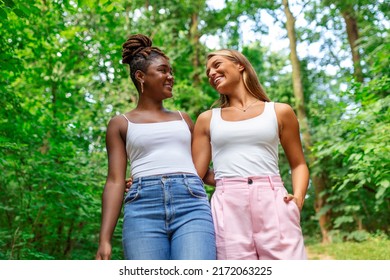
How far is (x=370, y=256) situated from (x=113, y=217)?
794cm

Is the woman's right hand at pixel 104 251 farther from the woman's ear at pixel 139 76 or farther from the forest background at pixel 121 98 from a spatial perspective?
the forest background at pixel 121 98

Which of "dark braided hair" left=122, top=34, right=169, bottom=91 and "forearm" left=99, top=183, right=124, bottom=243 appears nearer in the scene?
"forearm" left=99, top=183, right=124, bottom=243

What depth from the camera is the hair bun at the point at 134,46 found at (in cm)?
255

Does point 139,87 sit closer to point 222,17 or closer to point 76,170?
point 76,170

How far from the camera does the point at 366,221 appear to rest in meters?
14.2

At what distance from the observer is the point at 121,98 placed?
10078 millimetres

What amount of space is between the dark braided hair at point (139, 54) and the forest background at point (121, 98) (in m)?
1.56

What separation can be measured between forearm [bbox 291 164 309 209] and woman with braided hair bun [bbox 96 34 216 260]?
474 millimetres

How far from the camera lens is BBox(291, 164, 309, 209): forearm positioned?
240 cm

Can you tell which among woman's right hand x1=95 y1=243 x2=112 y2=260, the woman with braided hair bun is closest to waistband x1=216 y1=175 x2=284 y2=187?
the woman with braided hair bun

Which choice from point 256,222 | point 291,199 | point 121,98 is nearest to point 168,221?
point 256,222

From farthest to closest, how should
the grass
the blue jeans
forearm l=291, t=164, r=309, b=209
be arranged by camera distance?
the grass
forearm l=291, t=164, r=309, b=209
the blue jeans

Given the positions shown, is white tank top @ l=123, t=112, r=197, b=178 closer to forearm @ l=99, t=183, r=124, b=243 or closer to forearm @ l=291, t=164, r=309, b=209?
forearm @ l=99, t=183, r=124, b=243

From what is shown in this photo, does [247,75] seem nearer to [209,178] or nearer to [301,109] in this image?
[209,178]
